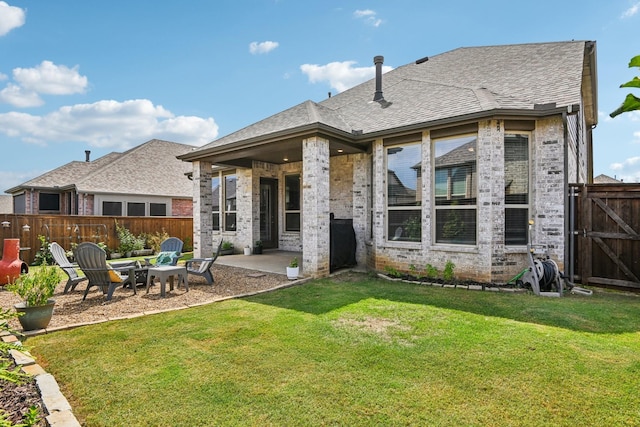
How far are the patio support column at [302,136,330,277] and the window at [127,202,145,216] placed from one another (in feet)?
46.2

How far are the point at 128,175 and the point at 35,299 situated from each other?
53.4ft

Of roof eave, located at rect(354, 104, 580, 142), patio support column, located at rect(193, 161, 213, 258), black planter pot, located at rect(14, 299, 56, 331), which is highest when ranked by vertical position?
roof eave, located at rect(354, 104, 580, 142)

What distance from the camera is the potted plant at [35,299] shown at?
4199 millimetres

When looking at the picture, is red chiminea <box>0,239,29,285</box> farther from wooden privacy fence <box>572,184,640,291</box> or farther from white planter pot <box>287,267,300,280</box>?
wooden privacy fence <box>572,184,640,291</box>

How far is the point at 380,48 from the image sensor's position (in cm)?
1102

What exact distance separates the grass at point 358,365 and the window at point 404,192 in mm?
2738

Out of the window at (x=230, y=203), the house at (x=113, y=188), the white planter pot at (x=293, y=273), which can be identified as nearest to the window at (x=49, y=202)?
the house at (x=113, y=188)

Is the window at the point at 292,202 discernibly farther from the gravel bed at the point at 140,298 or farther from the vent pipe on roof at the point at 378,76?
the gravel bed at the point at 140,298

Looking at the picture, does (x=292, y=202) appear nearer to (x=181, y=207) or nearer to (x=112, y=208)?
(x=181, y=207)

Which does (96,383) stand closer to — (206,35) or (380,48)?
(206,35)

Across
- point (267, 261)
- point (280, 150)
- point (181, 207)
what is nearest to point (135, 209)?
point (181, 207)

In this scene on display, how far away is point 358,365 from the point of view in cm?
330

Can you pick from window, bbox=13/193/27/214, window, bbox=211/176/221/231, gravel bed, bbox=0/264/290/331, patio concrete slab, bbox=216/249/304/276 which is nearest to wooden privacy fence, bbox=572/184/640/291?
patio concrete slab, bbox=216/249/304/276

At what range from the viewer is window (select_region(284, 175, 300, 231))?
1232 centimetres
